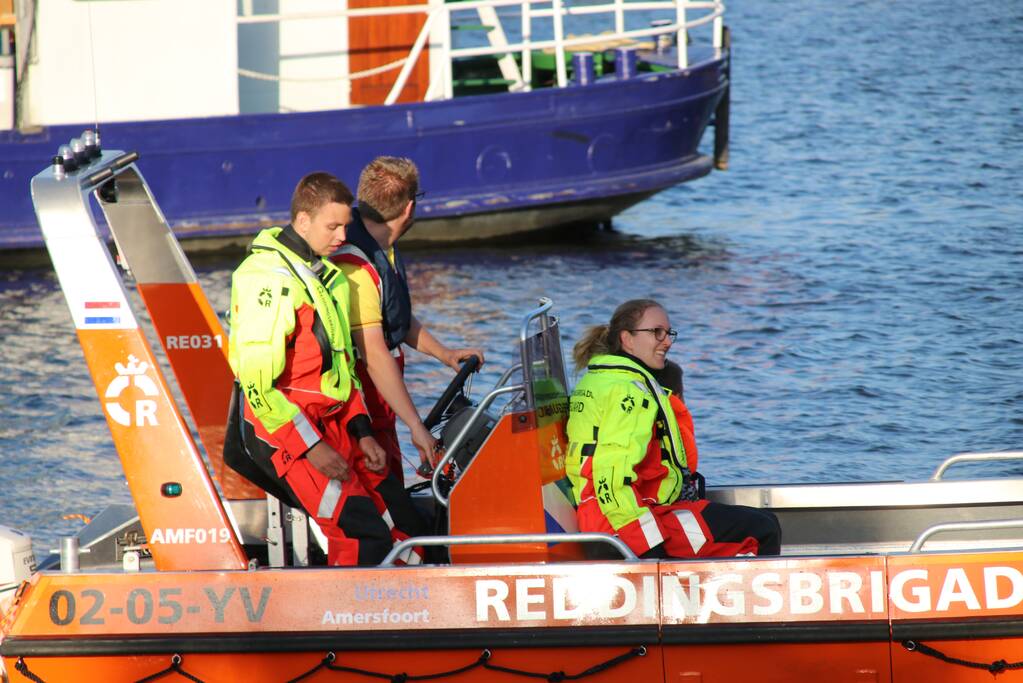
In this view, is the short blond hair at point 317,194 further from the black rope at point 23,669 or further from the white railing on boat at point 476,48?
the white railing on boat at point 476,48

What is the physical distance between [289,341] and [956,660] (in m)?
2.26

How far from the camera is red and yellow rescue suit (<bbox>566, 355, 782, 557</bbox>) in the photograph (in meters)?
4.98

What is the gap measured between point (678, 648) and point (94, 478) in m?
4.77

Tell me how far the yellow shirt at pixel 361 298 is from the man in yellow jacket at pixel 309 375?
0.41 feet

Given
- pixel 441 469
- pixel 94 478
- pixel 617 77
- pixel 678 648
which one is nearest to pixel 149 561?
pixel 441 469

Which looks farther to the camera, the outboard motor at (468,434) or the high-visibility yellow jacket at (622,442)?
the outboard motor at (468,434)

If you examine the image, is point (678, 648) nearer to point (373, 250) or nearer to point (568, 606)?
point (568, 606)

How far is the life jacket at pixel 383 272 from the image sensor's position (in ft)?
17.0

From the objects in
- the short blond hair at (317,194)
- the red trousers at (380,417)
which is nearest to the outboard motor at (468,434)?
the red trousers at (380,417)

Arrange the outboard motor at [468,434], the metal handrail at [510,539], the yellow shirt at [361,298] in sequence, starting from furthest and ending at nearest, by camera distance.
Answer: the outboard motor at [468,434]
the yellow shirt at [361,298]
the metal handrail at [510,539]

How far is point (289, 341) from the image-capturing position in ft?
15.8

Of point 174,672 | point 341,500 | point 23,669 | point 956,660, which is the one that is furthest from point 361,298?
point 956,660

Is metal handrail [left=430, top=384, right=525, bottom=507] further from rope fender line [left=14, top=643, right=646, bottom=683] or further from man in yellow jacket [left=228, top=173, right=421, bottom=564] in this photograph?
rope fender line [left=14, top=643, right=646, bottom=683]

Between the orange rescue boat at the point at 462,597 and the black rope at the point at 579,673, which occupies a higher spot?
the orange rescue boat at the point at 462,597
